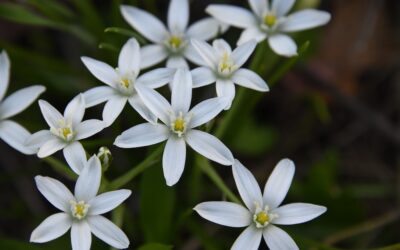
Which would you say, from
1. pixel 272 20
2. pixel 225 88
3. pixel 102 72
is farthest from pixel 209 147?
pixel 272 20

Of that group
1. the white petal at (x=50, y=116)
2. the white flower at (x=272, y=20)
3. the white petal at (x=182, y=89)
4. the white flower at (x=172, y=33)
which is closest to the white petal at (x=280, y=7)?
the white flower at (x=272, y=20)

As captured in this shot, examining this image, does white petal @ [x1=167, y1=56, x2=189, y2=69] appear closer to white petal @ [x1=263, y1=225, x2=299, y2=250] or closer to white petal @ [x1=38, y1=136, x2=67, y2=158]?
white petal @ [x1=38, y1=136, x2=67, y2=158]

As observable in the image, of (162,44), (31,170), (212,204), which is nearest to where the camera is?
(212,204)

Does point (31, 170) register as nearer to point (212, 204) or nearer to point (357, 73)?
point (212, 204)

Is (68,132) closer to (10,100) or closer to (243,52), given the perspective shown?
(10,100)

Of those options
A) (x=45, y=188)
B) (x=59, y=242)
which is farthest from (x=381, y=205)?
(x=45, y=188)

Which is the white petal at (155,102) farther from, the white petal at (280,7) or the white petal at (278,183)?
the white petal at (280,7)
